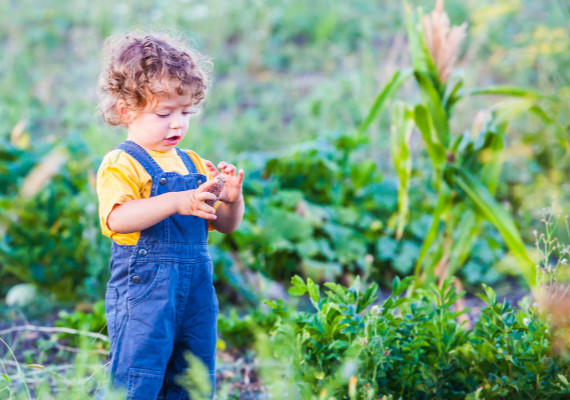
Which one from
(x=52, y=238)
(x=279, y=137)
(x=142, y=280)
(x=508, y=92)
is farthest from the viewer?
(x=279, y=137)

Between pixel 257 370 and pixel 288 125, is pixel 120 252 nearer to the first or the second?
pixel 257 370

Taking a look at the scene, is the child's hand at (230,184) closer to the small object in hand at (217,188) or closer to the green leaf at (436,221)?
the small object in hand at (217,188)

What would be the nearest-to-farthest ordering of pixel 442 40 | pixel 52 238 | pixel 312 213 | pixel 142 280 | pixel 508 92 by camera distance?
pixel 142 280 < pixel 442 40 < pixel 508 92 < pixel 52 238 < pixel 312 213

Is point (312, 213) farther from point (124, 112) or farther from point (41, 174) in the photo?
point (124, 112)

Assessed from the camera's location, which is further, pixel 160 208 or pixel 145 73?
pixel 145 73

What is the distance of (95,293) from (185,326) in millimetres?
1731

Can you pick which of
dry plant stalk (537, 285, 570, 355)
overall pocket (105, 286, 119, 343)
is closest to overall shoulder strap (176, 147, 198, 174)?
overall pocket (105, 286, 119, 343)

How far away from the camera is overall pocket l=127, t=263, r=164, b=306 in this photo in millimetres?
1602

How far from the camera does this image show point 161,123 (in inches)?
65.0

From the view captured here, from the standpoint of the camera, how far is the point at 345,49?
7.52 m

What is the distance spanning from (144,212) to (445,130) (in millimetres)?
1829

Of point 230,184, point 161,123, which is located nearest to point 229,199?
point 230,184

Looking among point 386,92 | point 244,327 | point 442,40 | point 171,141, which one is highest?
point 442,40

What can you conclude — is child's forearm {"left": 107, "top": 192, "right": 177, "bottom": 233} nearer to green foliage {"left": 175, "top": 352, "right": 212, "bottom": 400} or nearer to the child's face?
the child's face
